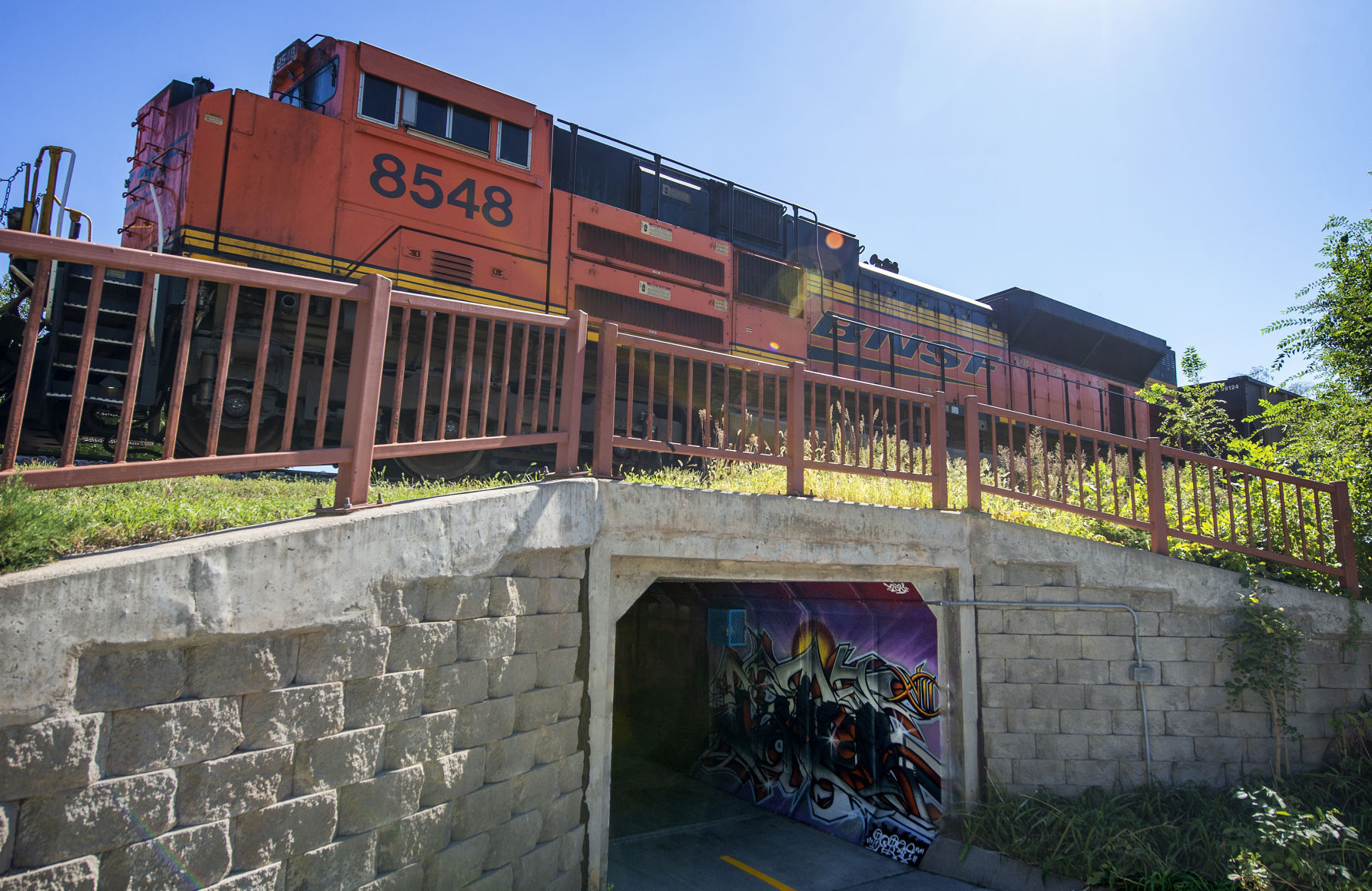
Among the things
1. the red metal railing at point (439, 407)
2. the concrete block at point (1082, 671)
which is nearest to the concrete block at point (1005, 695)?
the concrete block at point (1082, 671)

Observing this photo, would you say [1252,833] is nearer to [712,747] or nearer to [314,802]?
[712,747]

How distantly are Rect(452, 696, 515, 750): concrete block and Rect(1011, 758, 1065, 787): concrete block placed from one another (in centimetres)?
438

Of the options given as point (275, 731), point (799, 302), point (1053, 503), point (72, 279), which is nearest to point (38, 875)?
point (275, 731)

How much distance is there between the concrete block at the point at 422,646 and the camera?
3.36m

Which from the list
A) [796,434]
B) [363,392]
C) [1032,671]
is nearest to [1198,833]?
[1032,671]

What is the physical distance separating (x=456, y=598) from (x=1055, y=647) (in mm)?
5110

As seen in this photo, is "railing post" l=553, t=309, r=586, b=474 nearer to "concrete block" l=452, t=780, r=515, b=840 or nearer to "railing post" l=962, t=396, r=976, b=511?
"concrete block" l=452, t=780, r=515, b=840

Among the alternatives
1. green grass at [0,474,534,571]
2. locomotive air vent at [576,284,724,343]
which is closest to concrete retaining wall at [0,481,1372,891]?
green grass at [0,474,534,571]

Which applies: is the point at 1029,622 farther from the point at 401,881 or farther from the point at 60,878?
the point at 60,878

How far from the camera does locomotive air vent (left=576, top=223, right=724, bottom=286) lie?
348 inches

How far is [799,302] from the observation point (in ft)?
36.6

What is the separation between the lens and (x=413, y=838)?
11.0 feet

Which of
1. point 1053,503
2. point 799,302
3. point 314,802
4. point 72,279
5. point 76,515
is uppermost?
point 799,302

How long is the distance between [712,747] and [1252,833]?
533cm
